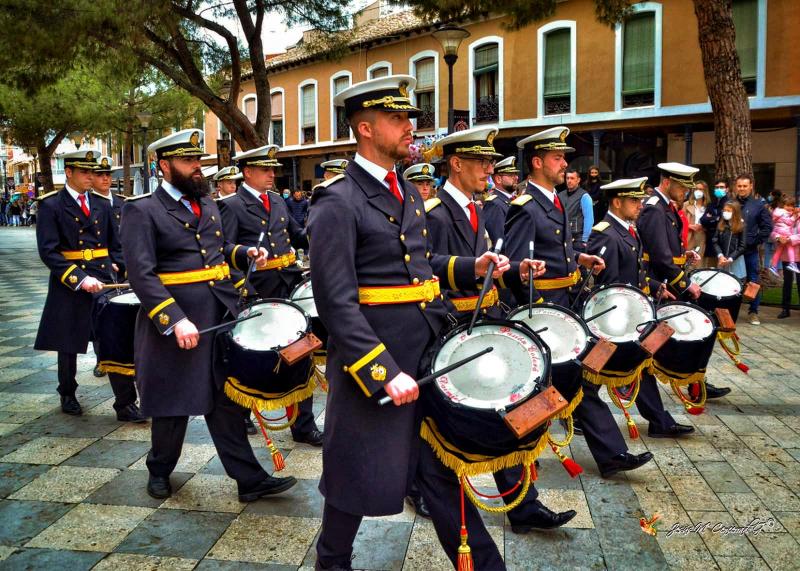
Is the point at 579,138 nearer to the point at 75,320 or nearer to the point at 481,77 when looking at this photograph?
the point at 481,77

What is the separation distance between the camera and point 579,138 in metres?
21.7

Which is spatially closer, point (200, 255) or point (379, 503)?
point (379, 503)

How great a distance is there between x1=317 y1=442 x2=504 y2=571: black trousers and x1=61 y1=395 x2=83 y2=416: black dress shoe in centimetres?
378

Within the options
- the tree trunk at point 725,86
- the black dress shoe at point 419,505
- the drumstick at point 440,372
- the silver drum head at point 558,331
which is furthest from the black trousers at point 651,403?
the tree trunk at point 725,86

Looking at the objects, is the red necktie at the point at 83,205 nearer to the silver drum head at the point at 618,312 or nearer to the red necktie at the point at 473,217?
the red necktie at the point at 473,217

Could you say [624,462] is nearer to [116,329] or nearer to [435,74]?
[116,329]

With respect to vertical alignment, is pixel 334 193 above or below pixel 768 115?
below

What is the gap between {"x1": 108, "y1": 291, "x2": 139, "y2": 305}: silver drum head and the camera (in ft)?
18.1

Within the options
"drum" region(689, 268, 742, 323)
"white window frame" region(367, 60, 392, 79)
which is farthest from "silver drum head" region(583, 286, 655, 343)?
"white window frame" region(367, 60, 392, 79)

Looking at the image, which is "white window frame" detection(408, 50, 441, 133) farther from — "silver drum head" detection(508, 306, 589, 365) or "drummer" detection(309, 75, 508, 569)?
"drummer" detection(309, 75, 508, 569)

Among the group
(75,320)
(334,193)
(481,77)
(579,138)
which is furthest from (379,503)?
(481,77)

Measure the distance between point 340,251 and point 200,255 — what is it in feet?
5.98

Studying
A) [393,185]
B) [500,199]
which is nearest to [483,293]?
[393,185]

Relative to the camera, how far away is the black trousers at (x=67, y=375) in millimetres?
6203
